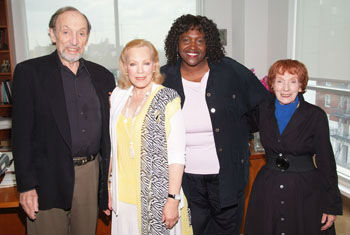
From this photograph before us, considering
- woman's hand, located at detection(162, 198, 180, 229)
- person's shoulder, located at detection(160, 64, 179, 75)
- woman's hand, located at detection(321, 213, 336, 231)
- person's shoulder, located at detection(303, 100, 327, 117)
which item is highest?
person's shoulder, located at detection(160, 64, 179, 75)

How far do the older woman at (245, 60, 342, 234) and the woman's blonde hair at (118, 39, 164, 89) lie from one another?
0.63 metres

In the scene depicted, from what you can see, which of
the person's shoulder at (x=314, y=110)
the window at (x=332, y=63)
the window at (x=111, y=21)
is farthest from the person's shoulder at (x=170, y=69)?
the window at (x=111, y=21)

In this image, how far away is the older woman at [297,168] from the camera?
1643 mm

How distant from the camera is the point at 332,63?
9.17ft

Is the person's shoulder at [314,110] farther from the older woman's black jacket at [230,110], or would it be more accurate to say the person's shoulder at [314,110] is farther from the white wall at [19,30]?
the white wall at [19,30]

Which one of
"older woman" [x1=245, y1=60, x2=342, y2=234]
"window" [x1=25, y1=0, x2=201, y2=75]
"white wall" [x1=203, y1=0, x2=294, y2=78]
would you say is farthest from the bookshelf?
"older woman" [x1=245, y1=60, x2=342, y2=234]

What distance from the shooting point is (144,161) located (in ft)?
5.07

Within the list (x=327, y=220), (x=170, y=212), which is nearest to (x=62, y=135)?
(x=170, y=212)

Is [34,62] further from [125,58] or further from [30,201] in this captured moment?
[30,201]

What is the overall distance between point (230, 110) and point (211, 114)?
136 millimetres

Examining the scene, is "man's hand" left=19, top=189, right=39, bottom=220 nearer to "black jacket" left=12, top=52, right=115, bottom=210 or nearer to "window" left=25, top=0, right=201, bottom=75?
"black jacket" left=12, top=52, right=115, bottom=210

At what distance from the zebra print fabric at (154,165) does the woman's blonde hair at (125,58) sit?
12 cm

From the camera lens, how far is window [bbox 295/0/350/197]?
2.64m

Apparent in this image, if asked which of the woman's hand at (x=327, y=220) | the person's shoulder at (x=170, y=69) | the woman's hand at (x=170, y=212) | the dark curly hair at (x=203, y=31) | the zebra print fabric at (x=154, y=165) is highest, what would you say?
the dark curly hair at (x=203, y=31)
